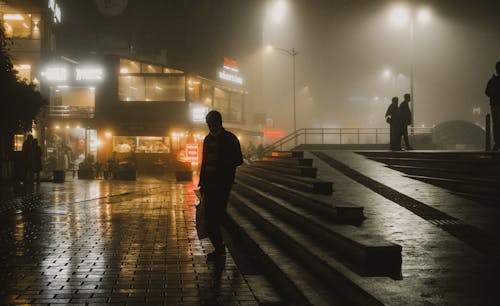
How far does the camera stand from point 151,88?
3550 centimetres

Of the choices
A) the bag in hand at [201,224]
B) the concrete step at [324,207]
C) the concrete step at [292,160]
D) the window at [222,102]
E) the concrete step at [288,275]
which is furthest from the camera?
the window at [222,102]

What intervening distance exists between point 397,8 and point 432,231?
2310 cm

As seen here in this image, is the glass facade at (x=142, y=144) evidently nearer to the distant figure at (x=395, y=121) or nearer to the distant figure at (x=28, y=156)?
the distant figure at (x=28, y=156)

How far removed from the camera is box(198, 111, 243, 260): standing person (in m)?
6.86

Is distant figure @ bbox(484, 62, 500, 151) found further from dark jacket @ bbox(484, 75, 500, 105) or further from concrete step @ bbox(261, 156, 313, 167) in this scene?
concrete step @ bbox(261, 156, 313, 167)

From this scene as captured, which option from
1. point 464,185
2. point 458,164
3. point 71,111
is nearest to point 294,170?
point 458,164

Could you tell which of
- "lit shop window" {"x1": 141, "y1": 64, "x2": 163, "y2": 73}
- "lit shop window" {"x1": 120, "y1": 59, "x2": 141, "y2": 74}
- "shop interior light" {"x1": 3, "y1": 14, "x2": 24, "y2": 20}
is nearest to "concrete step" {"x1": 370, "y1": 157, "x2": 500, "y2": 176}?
"lit shop window" {"x1": 141, "y1": 64, "x2": 163, "y2": 73}

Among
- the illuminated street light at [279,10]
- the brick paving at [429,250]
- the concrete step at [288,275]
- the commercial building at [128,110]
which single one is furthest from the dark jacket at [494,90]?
the commercial building at [128,110]

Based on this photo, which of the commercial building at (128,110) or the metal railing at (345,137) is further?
the commercial building at (128,110)

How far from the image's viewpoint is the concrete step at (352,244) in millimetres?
4801

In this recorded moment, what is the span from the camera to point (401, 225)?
22.2 feet

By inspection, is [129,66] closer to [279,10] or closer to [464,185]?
[279,10]

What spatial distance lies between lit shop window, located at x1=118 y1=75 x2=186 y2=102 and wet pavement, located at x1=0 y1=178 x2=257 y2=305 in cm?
2373

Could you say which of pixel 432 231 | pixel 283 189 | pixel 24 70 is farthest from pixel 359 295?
pixel 24 70
